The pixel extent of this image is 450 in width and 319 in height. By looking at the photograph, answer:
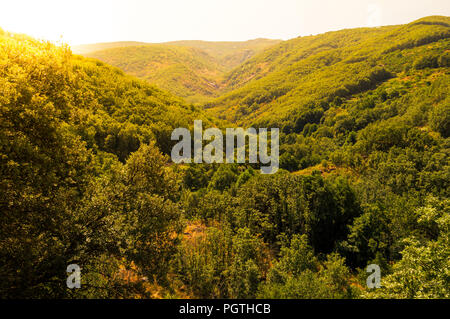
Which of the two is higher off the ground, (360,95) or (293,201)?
(360,95)

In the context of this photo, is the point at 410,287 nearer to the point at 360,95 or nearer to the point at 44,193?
the point at 44,193

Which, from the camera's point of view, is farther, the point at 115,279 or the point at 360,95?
the point at 360,95

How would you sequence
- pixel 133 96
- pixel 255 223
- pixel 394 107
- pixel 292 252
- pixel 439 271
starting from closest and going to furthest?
pixel 439 271 → pixel 292 252 → pixel 255 223 → pixel 133 96 → pixel 394 107

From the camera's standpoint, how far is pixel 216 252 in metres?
15.1

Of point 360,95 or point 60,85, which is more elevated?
point 360,95

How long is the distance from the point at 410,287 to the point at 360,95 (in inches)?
7519

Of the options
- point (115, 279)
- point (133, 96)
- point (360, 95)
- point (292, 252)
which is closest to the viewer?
point (115, 279)

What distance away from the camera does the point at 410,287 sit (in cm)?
1159

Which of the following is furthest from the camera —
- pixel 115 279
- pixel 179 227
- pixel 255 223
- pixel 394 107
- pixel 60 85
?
pixel 394 107

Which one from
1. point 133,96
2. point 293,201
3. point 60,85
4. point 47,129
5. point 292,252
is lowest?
point 292,252

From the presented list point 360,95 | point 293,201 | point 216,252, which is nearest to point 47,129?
point 216,252

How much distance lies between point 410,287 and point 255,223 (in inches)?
545

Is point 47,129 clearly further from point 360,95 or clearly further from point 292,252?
point 360,95

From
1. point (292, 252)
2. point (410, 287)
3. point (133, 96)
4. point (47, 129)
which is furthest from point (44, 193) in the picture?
point (133, 96)
